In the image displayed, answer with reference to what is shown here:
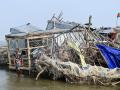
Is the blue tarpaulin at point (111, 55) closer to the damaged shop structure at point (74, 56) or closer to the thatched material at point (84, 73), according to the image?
the damaged shop structure at point (74, 56)

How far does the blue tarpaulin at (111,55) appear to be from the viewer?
1889 cm

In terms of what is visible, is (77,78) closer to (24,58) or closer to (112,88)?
(112,88)

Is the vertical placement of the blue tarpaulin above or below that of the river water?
above

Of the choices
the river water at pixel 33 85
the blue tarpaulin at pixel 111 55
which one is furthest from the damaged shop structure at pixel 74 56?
the river water at pixel 33 85

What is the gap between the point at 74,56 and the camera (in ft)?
64.3

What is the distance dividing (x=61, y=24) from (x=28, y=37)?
17.5ft

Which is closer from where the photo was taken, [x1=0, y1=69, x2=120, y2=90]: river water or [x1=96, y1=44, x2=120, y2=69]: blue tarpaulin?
[x1=0, y1=69, x2=120, y2=90]: river water

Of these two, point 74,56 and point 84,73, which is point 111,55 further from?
point 84,73

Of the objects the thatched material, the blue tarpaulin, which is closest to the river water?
the thatched material

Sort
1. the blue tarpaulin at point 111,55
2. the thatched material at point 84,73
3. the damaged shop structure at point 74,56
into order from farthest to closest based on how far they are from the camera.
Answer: the blue tarpaulin at point 111,55, the damaged shop structure at point 74,56, the thatched material at point 84,73

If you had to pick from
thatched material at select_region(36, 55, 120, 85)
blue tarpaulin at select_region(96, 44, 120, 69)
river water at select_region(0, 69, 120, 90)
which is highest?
blue tarpaulin at select_region(96, 44, 120, 69)

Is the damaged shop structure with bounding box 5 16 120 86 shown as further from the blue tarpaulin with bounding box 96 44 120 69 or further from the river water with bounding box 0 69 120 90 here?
the river water with bounding box 0 69 120 90

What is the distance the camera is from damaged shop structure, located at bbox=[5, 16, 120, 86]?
1766 cm

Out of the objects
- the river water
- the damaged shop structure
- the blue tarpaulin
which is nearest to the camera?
the river water
